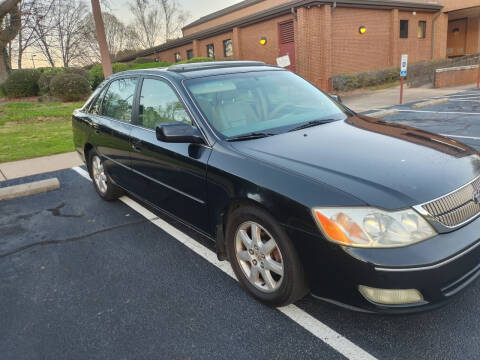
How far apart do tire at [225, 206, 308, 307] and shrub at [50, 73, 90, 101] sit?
15761 millimetres

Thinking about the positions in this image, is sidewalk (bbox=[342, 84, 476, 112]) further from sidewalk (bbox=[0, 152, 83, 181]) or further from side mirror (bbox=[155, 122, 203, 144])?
side mirror (bbox=[155, 122, 203, 144])

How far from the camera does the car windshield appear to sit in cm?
313

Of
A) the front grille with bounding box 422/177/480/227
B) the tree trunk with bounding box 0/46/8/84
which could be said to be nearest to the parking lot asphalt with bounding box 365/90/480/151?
the front grille with bounding box 422/177/480/227

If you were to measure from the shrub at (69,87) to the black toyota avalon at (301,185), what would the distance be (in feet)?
45.3

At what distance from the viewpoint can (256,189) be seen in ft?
8.08

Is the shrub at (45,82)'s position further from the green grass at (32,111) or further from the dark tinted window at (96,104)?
the dark tinted window at (96,104)

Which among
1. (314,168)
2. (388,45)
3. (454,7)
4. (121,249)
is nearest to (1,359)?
(121,249)

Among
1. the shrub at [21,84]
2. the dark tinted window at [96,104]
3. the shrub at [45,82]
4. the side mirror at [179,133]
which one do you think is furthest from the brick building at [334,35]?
the side mirror at [179,133]

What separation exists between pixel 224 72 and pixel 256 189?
5.09ft

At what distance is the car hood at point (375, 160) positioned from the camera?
86.7 inches

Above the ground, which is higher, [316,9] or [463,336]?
[316,9]

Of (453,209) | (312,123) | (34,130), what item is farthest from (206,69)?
(34,130)

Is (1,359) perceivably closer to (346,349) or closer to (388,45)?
(346,349)

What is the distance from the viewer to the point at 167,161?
10.9ft
